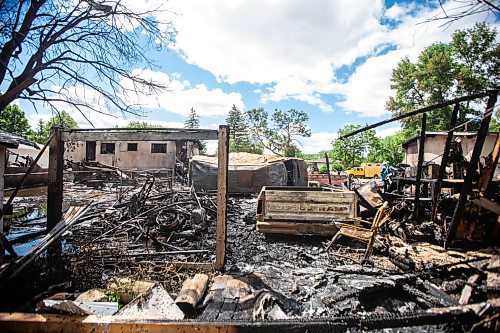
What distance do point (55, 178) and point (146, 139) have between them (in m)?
2.26

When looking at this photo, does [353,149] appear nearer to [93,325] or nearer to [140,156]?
[140,156]

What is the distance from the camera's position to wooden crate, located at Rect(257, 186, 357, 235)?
21.8ft

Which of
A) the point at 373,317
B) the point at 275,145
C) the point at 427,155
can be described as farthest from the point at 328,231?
the point at 275,145

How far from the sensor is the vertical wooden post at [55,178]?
5359 millimetres

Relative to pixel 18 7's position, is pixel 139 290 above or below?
below

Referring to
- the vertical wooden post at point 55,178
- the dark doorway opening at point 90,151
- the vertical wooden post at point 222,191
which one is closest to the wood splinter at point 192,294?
the vertical wooden post at point 222,191

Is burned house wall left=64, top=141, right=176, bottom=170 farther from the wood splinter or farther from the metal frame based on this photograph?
the wood splinter

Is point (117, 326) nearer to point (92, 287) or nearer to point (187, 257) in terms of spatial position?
point (92, 287)

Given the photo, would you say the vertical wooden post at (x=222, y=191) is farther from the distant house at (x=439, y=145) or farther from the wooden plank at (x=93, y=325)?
Answer: the distant house at (x=439, y=145)

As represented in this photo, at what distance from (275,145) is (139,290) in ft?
186

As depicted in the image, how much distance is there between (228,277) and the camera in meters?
4.54

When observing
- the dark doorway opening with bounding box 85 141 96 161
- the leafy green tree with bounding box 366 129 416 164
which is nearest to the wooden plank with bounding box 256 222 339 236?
the dark doorway opening with bounding box 85 141 96 161

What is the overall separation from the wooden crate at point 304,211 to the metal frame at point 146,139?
2.22m

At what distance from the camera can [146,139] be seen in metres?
5.14
